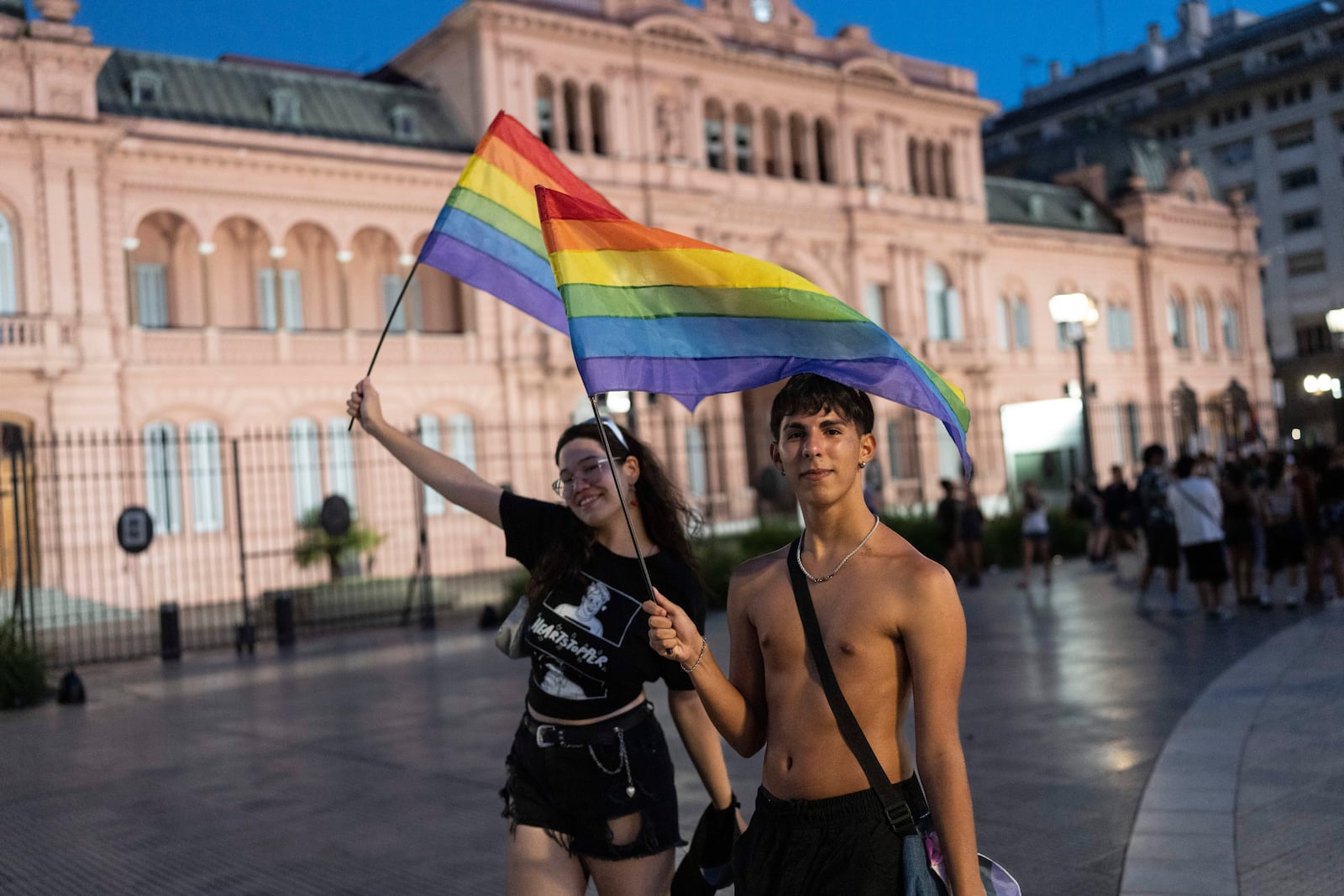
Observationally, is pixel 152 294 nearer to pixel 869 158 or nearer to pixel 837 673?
pixel 869 158

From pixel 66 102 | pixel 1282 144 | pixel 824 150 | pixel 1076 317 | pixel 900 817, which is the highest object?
pixel 1282 144

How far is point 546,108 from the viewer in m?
31.6

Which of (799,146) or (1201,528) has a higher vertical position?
(799,146)

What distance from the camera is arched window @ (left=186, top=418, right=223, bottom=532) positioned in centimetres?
2578

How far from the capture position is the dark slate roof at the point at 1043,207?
44562 mm

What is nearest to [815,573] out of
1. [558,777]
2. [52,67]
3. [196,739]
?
[558,777]

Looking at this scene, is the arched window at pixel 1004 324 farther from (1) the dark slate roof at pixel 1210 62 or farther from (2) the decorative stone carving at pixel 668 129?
(1) the dark slate roof at pixel 1210 62

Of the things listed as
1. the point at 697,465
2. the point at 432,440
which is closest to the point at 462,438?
the point at 432,440

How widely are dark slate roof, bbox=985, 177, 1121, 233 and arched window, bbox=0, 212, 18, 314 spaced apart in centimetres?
3105

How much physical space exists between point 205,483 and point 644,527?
24107 mm

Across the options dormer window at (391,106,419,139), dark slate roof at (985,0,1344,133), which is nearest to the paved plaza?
dormer window at (391,106,419,139)

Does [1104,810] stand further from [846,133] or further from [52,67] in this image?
[846,133]

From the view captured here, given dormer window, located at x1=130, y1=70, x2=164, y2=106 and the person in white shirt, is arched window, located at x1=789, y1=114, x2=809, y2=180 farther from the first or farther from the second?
the person in white shirt

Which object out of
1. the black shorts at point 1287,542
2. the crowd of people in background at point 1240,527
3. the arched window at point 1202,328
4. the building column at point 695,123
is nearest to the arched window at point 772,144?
the building column at point 695,123
